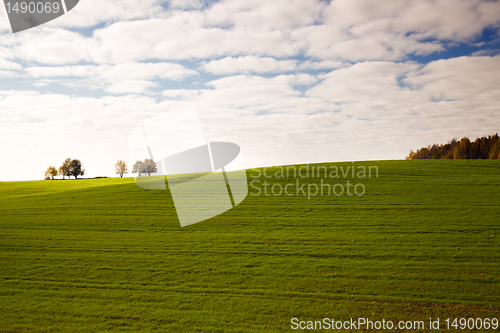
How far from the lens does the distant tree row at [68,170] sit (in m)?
89.8

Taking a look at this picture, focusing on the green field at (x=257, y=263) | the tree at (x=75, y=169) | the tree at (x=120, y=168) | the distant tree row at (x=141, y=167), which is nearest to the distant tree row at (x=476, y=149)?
the green field at (x=257, y=263)

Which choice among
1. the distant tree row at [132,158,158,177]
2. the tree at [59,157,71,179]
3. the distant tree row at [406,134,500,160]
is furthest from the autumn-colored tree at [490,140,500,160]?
the tree at [59,157,71,179]

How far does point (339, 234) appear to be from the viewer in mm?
16234

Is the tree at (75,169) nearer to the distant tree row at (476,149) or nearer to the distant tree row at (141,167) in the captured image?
the distant tree row at (141,167)

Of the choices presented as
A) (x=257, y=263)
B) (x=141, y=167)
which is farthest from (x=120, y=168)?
(x=257, y=263)

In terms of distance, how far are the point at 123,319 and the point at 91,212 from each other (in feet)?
55.6

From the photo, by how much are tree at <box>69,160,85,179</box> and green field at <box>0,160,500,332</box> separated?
248 ft

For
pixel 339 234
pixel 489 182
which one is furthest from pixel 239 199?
pixel 489 182

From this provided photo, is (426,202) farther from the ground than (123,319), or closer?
farther from the ground

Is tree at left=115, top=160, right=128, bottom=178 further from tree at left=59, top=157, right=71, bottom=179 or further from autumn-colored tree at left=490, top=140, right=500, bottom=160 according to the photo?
autumn-colored tree at left=490, top=140, right=500, bottom=160

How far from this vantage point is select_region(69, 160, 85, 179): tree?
8994cm

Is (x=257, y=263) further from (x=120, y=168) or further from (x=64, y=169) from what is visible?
(x=64, y=169)

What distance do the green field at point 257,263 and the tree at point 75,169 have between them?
75481 mm

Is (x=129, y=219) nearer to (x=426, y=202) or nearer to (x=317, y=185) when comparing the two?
(x=317, y=185)
